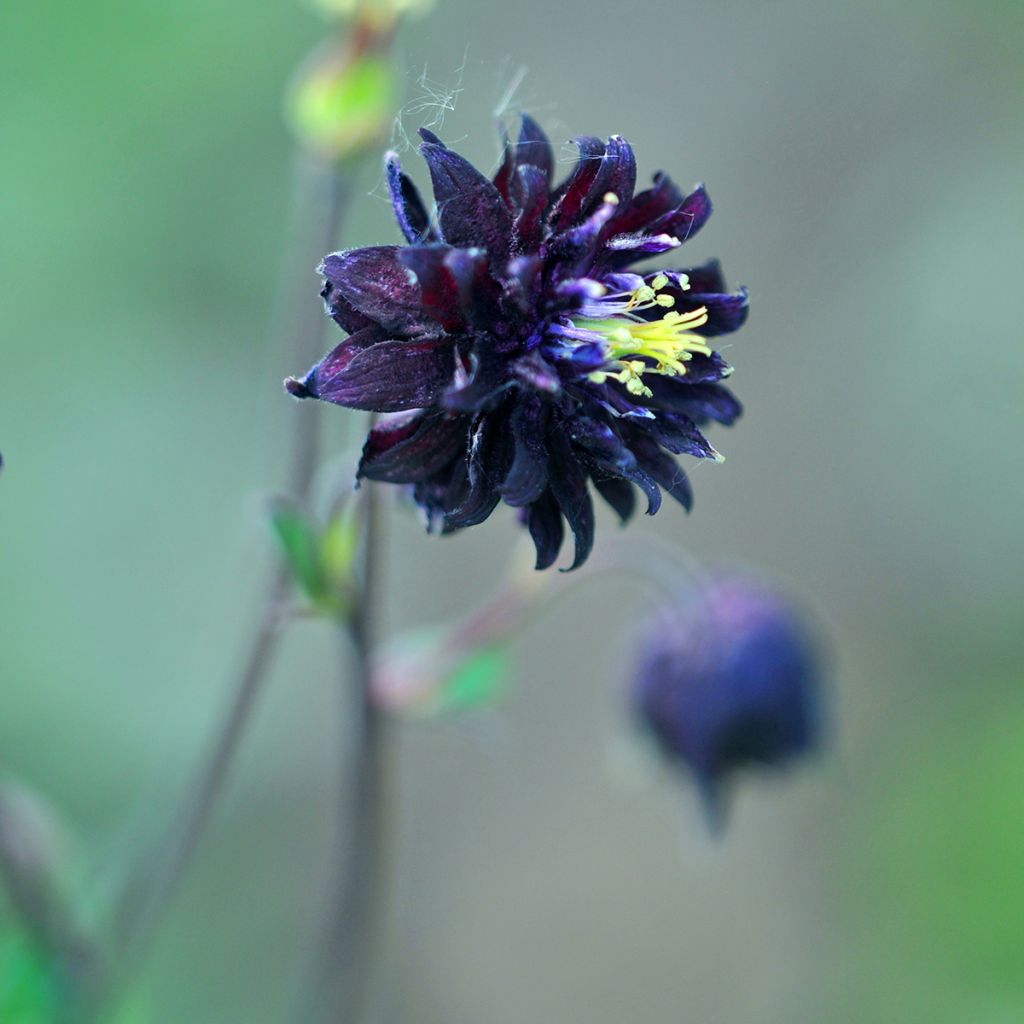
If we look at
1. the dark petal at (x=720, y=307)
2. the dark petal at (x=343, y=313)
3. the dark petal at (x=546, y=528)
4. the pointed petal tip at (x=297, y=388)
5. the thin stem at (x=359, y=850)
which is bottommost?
the thin stem at (x=359, y=850)

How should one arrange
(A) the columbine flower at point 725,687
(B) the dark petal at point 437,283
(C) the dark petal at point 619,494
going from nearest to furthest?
1. (B) the dark petal at point 437,283
2. (C) the dark petal at point 619,494
3. (A) the columbine flower at point 725,687

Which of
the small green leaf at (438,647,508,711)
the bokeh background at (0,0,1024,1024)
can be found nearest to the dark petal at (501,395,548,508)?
the small green leaf at (438,647,508,711)

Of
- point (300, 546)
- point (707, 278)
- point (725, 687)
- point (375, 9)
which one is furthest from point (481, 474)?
point (375, 9)

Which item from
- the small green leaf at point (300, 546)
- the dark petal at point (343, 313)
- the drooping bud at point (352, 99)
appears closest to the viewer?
the dark petal at point (343, 313)

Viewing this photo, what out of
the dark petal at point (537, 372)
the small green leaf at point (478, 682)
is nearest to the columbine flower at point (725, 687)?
the small green leaf at point (478, 682)

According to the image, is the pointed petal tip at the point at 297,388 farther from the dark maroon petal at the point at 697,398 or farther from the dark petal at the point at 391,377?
the dark maroon petal at the point at 697,398

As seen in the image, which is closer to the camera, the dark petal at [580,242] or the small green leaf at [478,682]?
the dark petal at [580,242]
